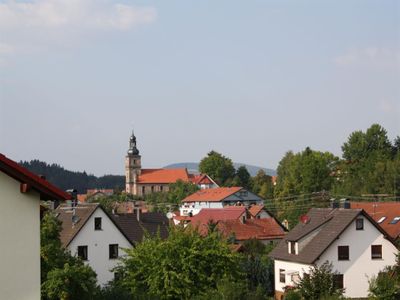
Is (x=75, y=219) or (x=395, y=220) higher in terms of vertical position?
(x=75, y=219)

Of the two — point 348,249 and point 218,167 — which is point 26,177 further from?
point 218,167

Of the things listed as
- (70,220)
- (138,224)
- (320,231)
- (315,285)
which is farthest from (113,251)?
(315,285)

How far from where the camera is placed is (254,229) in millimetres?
72062

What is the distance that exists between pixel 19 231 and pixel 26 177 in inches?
36.0

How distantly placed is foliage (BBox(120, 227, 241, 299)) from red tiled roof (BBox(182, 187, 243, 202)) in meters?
110

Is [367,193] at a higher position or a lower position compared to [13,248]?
higher

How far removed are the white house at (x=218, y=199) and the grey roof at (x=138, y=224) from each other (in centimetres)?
7984

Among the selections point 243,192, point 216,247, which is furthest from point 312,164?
point 216,247

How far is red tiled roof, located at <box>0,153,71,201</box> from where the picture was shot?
12828 mm

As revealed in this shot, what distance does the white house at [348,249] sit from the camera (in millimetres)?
45969

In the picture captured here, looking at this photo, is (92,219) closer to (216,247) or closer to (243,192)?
(216,247)

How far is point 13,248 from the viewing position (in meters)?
12.9

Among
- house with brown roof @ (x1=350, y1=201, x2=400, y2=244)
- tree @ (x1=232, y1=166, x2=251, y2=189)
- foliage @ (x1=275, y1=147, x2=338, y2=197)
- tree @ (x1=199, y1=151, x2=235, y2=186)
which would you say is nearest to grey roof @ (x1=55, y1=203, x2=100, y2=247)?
house with brown roof @ (x1=350, y1=201, x2=400, y2=244)

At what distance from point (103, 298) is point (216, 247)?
6874 mm
